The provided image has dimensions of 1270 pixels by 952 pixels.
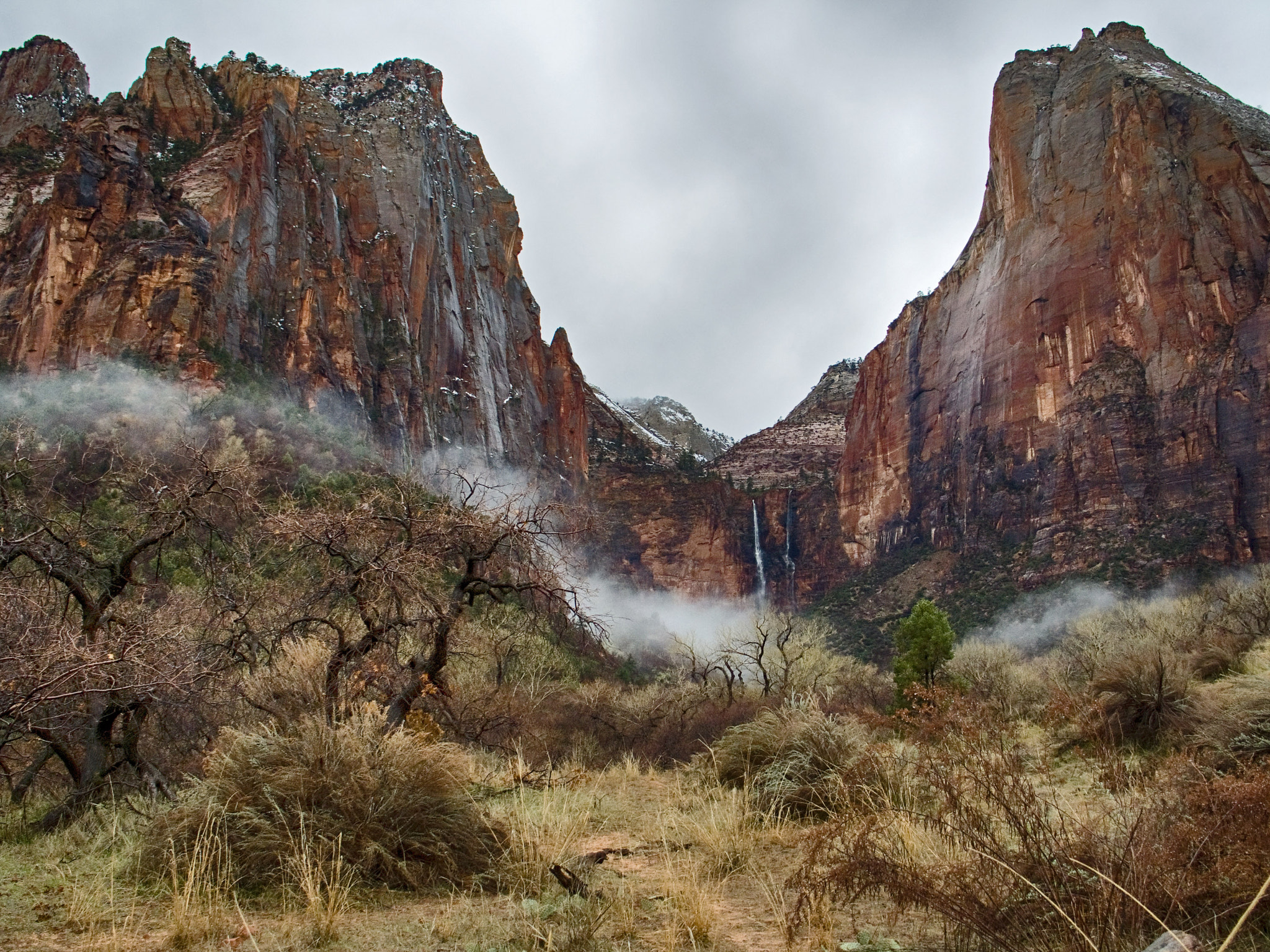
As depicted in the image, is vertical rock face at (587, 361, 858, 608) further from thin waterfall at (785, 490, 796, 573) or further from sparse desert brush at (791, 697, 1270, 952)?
sparse desert brush at (791, 697, 1270, 952)

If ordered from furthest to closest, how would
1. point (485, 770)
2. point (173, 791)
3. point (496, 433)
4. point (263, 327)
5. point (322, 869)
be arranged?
point (496, 433) < point (263, 327) < point (485, 770) < point (173, 791) < point (322, 869)

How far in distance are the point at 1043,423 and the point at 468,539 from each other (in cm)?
7248

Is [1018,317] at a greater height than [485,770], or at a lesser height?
greater

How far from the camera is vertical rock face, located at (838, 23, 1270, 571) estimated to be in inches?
2355

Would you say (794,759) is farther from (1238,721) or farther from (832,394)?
(832,394)

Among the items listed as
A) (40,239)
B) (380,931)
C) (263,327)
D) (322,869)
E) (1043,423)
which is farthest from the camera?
(1043,423)

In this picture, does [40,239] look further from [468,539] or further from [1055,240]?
[1055,240]

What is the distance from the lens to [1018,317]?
74562 millimetres

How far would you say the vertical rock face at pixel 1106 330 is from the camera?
196ft

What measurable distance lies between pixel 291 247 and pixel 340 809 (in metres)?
66.9

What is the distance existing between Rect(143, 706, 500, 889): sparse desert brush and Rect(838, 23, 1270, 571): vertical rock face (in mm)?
61140

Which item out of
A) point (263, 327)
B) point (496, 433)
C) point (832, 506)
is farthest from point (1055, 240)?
point (263, 327)

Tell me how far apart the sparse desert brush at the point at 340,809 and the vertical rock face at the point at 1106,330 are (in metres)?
61.1

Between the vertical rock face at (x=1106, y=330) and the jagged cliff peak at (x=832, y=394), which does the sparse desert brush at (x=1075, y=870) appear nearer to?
the vertical rock face at (x=1106, y=330)
